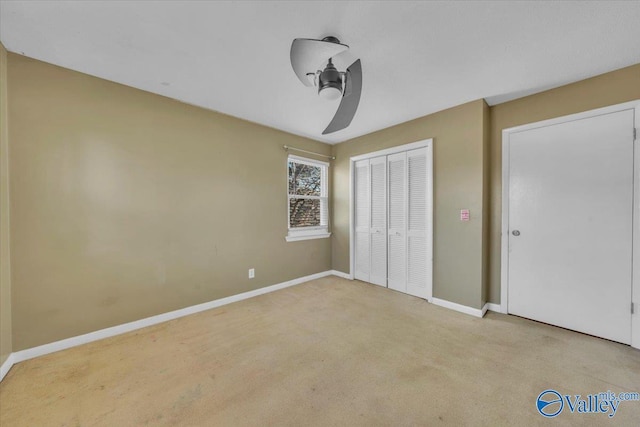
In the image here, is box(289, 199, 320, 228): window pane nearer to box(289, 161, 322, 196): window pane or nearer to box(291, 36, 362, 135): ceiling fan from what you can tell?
box(289, 161, 322, 196): window pane

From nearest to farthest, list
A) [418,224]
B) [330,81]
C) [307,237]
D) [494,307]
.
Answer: [330,81], [494,307], [418,224], [307,237]

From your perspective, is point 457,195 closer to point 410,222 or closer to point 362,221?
point 410,222

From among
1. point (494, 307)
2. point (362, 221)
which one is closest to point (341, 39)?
point (362, 221)

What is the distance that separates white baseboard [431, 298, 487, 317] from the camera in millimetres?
2775

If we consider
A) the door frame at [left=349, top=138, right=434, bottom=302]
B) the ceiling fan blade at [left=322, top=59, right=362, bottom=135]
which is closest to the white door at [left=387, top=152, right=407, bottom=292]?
the door frame at [left=349, top=138, right=434, bottom=302]

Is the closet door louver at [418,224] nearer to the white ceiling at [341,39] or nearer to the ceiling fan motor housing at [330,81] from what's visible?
the white ceiling at [341,39]

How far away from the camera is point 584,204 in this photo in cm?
236

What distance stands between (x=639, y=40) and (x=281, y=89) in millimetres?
2845

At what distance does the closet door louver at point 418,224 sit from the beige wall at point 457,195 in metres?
0.14

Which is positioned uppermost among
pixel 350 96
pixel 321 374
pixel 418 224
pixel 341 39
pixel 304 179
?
pixel 341 39

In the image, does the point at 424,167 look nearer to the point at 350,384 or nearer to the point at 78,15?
the point at 350,384

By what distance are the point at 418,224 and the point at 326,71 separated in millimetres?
2387

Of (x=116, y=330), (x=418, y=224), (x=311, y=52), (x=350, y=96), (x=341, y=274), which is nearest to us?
(x=311, y=52)

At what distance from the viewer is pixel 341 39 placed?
177 centimetres
